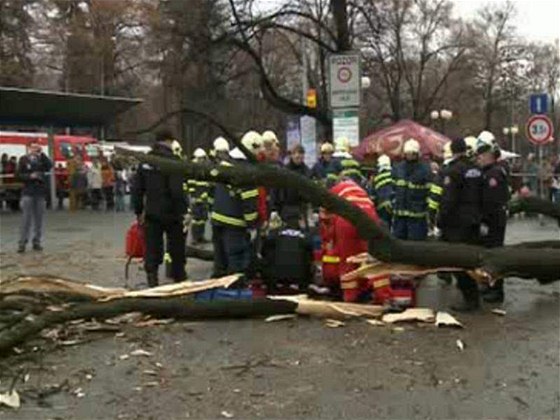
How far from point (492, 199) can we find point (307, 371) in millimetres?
3723

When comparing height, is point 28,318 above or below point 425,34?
below

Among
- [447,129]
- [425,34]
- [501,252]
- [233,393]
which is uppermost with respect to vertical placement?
[425,34]

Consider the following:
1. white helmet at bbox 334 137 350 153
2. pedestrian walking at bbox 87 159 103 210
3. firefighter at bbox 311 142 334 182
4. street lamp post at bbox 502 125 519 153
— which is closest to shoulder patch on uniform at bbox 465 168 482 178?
firefighter at bbox 311 142 334 182

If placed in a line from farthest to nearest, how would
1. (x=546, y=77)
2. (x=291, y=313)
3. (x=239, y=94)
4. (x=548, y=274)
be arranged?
(x=546, y=77)
(x=239, y=94)
(x=548, y=274)
(x=291, y=313)

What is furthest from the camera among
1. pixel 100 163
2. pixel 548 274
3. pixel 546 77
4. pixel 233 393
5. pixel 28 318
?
pixel 546 77

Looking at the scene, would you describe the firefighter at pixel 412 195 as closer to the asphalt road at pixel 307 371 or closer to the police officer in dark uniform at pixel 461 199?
the police officer in dark uniform at pixel 461 199

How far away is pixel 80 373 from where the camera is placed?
671cm

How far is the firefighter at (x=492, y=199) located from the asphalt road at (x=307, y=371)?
402 millimetres

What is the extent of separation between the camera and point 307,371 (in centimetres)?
669

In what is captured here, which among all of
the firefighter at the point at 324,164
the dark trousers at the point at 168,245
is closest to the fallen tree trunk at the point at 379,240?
the dark trousers at the point at 168,245

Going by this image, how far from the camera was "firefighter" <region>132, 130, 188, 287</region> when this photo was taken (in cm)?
1045

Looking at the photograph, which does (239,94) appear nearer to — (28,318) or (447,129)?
(447,129)

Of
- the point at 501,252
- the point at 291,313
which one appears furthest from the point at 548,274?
the point at 291,313

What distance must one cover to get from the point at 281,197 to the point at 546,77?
198 ft
